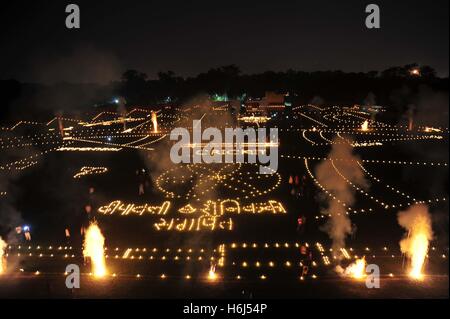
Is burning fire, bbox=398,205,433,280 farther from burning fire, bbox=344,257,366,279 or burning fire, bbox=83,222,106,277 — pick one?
burning fire, bbox=83,222,106,277

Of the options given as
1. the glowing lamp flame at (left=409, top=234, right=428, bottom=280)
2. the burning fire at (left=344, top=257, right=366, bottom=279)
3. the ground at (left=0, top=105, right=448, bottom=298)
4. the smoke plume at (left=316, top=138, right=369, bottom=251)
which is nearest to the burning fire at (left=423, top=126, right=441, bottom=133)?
the ground at (left=0, top=105, right=448, bottom=298)

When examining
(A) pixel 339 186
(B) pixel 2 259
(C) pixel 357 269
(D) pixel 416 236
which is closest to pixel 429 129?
(A) pixel 339 186

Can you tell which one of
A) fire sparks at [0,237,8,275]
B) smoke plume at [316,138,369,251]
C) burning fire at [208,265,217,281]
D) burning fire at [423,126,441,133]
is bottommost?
burning fire at [208,265,217,281]

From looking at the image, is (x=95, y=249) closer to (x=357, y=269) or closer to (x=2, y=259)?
(x=2, y=259)
